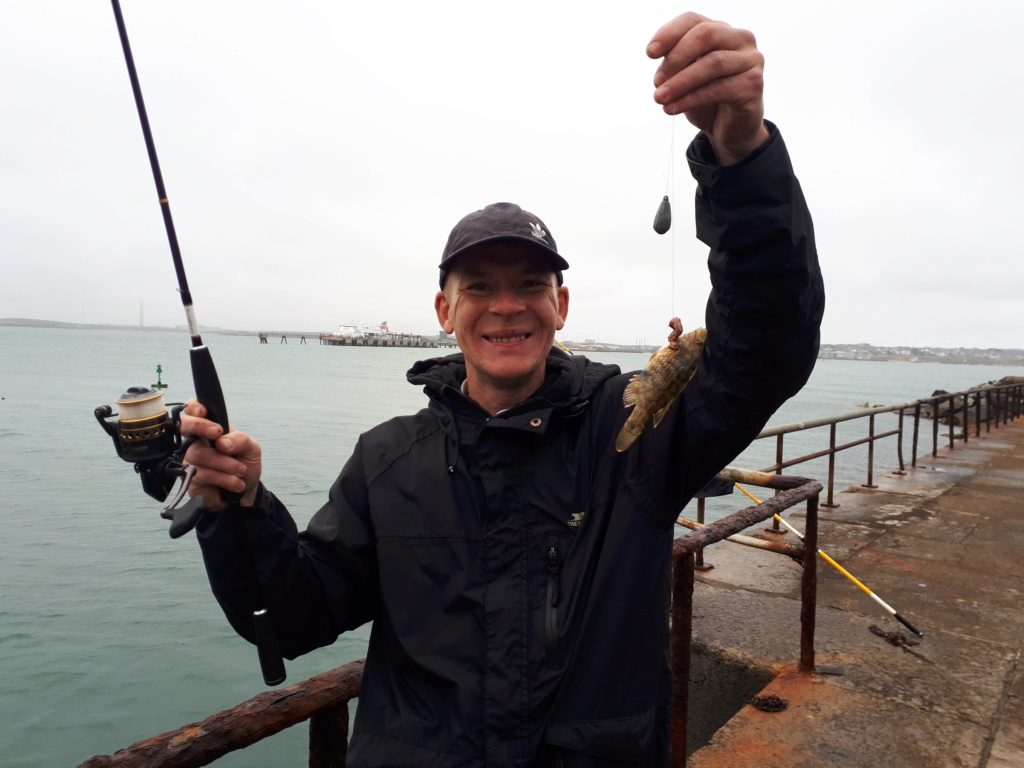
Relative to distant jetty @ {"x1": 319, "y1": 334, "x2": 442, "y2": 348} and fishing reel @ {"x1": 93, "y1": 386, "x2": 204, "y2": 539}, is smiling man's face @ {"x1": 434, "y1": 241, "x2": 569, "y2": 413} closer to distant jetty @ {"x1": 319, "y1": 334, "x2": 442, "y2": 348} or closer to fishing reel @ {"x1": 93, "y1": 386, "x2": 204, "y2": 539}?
fishing reel @ {"x1": 93, "y1": 386, "x2": 204, "y2": 539}

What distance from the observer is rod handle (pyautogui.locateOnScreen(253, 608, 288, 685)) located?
6.43 ft

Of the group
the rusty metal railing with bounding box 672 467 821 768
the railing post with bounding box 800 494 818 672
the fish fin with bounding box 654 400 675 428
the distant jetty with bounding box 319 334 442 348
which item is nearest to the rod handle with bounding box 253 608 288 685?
the fish fin with bounding box 654 400 675 428

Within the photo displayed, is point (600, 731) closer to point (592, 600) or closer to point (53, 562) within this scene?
point (592, 600)

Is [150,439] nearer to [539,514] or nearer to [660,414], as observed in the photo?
[539,514]

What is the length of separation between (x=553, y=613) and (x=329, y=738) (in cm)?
74

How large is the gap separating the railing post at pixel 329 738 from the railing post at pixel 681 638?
155 centimetres

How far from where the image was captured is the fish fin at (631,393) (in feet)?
6.73

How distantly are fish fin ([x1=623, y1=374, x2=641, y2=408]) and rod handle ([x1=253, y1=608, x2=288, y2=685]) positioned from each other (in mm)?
1264

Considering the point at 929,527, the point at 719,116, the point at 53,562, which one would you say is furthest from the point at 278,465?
the point at 719,116

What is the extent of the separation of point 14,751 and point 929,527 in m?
11.4

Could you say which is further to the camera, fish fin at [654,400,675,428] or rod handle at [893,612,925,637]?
rod handle at [893,612,925,637]

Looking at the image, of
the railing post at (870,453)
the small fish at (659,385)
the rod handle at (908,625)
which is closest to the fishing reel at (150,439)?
the small fish at (659,385)

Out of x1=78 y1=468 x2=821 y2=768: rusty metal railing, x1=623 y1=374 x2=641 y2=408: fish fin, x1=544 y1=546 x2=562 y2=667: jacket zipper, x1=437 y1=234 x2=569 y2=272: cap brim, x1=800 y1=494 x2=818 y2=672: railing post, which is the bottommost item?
x1=800 y1=494 x2=818 y2=672: railing post

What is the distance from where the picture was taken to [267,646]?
1.96 meters
